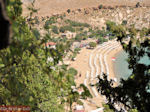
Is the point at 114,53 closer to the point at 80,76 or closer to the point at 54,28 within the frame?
the point at 80,76

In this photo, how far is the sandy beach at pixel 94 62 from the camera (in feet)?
109

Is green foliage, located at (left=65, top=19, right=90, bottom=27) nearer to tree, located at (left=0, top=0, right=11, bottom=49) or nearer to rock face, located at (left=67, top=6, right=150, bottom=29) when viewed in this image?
rock face, located at (left=67, top=6, right=150, bottom=29)

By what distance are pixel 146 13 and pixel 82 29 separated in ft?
97.9

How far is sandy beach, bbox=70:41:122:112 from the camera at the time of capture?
33356 mm

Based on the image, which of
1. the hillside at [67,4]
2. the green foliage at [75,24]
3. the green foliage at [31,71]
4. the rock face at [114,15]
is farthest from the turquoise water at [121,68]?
the hillside at [67,4]

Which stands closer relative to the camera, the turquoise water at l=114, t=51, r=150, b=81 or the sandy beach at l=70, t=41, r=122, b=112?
the sandy beach at l=70, t=41, r=122, b=112

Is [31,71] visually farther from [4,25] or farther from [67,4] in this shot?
[67,4]

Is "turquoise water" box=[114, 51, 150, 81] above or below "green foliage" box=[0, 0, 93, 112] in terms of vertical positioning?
below

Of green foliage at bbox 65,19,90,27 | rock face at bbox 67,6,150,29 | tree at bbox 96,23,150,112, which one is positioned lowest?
tree at bbox 96,23,150,112

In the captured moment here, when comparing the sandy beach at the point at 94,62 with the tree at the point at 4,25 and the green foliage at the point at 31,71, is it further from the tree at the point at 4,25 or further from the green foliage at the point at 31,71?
the tree at the point at 4,25

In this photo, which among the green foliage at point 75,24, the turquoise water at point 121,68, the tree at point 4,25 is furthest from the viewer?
the green foliage at point 75,24

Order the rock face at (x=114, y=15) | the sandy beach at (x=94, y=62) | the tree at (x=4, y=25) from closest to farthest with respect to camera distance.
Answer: the tree at (x=4, y=25), the sandy beach at (x=94, y=62), the rock face at (x=114, y=15)

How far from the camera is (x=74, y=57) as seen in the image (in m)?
43.2

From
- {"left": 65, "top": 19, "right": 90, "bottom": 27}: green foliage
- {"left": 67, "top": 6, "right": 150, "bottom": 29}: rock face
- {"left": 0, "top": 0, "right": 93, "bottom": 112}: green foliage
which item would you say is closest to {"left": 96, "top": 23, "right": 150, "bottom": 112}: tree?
{"left": 0, "top": 0, "right": 93, "bottom": 112}: green foliage
